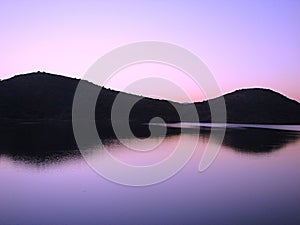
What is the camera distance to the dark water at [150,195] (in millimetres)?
17203

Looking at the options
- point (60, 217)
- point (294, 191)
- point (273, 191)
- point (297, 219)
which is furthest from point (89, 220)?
point (294, 191)

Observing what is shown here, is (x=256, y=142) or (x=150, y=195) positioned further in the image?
(x=256, y=142)

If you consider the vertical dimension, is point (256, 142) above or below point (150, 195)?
above

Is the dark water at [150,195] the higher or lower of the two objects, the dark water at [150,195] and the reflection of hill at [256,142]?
the lower

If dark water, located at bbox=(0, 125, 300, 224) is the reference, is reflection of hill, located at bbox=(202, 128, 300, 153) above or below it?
above

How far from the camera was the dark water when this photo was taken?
17203 mm

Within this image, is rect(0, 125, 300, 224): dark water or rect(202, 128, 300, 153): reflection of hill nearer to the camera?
rect(0, 125, 300, 224): dark water

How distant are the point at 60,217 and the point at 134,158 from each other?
76.5 ft

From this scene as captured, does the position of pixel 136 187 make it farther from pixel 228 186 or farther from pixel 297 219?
pixel 297 219

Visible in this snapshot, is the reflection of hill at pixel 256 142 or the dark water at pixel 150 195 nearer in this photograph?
the dark water at pixel 150 195

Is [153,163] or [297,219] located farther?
[153,163]

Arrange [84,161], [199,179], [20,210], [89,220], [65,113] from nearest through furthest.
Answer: [89,220]
[20,210]
[199,179]
[84,161]
[65,113]

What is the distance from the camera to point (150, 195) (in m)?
22.5

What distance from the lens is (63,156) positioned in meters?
39.1
